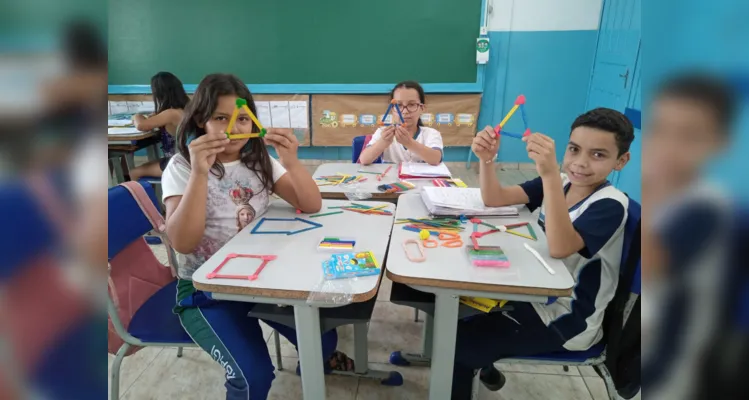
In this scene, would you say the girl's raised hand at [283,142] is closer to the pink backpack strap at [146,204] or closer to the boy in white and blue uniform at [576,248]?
the pink backpack strap at [146,204]

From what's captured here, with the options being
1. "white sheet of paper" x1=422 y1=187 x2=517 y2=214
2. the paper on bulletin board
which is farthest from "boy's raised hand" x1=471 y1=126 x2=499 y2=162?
the paper on bulletin board

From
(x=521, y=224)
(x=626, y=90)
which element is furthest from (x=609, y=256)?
(x=626, y=90)

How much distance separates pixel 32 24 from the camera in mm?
167

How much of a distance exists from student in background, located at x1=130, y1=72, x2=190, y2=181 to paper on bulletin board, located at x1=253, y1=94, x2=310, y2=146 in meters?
1.47

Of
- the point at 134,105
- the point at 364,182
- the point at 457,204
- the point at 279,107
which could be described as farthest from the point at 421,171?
the point at 134,105

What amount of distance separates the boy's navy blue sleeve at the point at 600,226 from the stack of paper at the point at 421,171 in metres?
1.01

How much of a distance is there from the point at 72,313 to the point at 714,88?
0.97 ft

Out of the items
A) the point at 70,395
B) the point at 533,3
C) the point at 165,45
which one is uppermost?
the point at 533,3

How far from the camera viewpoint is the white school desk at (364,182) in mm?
1856

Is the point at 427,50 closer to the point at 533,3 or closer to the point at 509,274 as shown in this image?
the point at 533,3

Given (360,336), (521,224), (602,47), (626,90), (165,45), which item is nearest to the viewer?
(521,224)

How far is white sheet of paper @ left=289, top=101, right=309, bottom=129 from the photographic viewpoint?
15.4 feet

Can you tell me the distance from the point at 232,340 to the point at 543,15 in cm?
443

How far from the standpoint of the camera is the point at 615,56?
3.71m
